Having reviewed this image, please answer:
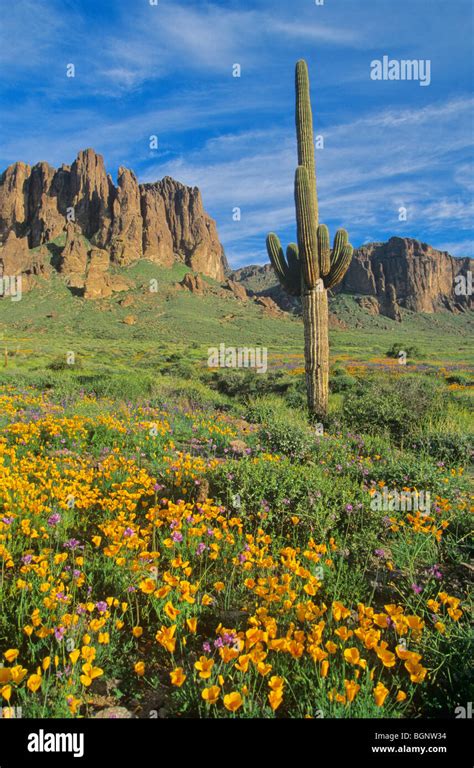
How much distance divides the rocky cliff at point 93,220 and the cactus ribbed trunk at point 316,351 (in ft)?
362

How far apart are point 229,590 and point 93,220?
489 feet

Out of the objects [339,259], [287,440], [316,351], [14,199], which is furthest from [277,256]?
[14,199]

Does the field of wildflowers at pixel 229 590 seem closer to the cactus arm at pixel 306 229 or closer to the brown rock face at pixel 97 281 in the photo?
the cactus arm at pixel 306 229

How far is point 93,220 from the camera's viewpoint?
132 m

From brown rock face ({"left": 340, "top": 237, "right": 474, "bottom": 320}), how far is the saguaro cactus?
135 m

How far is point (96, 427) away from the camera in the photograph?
6.29 metres

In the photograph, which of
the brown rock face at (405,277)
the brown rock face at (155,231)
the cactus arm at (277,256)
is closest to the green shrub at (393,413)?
the cactus arm at (277,256)

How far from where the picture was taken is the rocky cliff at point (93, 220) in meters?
119

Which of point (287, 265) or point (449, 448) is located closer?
point (449, 448)

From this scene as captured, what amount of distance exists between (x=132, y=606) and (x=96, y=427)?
13.3ft

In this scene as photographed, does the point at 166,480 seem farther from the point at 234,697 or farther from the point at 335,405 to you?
the point at 335,405

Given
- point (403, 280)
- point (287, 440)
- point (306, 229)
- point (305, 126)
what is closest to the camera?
point (287, 440)

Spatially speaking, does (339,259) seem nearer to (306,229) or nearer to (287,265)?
(306,229)
